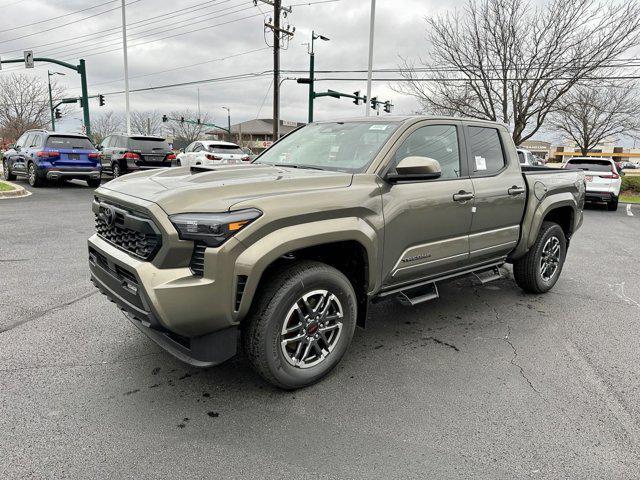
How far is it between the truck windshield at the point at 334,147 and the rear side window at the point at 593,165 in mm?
13002

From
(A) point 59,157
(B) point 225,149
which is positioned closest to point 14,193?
(A) point 59,157

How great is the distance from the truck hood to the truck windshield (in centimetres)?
27

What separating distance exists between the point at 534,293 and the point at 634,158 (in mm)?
123542

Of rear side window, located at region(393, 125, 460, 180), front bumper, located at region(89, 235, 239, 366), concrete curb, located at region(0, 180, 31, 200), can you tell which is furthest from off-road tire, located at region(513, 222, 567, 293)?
concrete curb, located at region(0, 180, 31, 200)

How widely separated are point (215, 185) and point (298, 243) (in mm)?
614

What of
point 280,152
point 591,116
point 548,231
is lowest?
point 548,231

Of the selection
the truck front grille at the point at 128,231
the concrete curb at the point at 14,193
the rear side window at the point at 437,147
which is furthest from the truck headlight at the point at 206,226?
the concrete curb at the point at 14,193

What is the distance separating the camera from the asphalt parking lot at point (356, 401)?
2428 mm

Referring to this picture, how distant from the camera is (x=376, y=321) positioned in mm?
4406

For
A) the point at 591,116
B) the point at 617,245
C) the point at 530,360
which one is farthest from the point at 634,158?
the point at 530,360

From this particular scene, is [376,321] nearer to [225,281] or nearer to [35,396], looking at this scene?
[225,281]

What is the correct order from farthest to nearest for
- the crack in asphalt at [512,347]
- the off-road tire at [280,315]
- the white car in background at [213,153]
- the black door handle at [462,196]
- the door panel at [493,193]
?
1. the white car in background at [213,153]
2. the door panel at [493,193]
3. the black door handle at [462,196]
4. the crack in asphalt at [512,347]
5. the off-road tire at [280,315]

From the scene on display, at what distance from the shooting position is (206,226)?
8.36 ft

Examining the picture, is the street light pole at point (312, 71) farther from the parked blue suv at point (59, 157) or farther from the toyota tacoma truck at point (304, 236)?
the toyota tacoma truck at point (304, 236)
